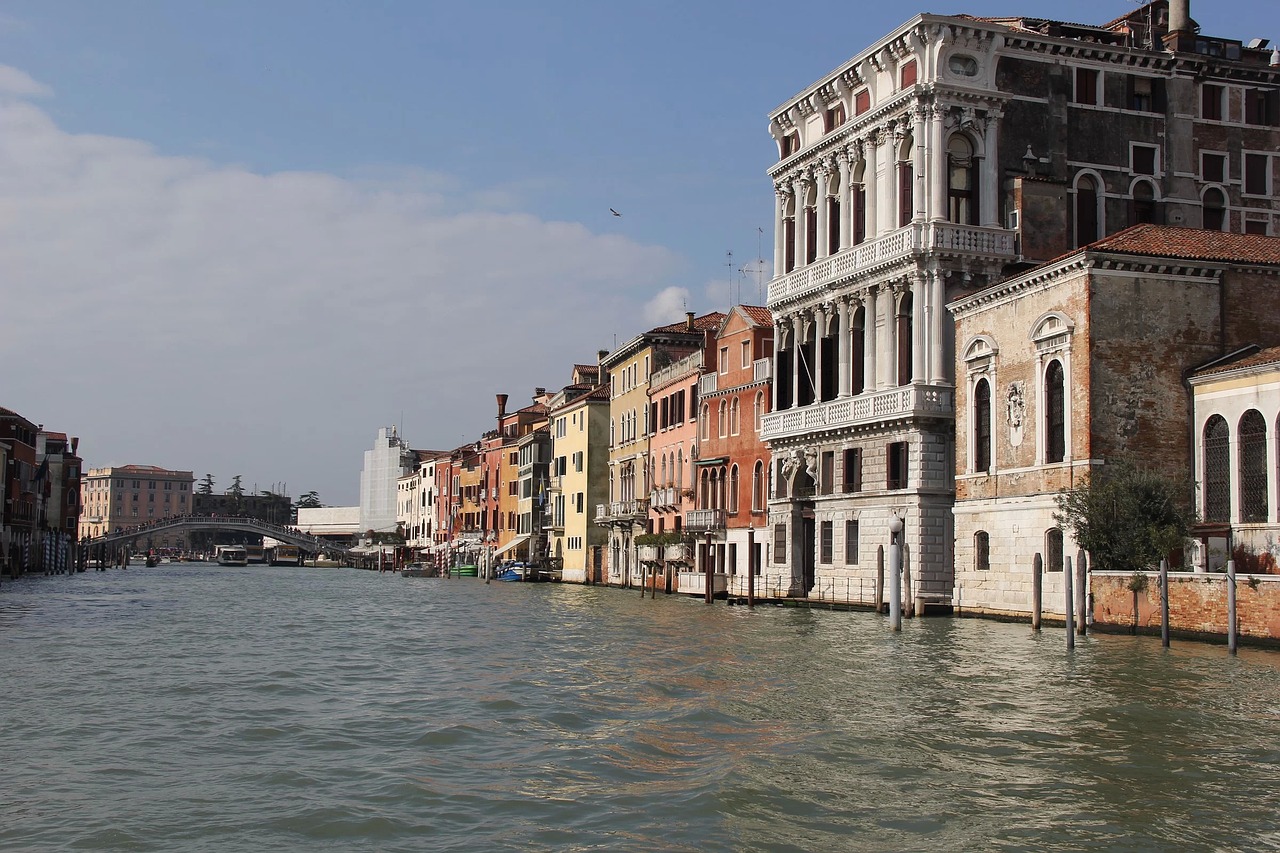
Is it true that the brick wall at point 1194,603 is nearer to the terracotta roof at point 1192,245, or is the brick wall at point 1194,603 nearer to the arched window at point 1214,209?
the terracotta roof at point 1192,245

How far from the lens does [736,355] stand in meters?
42.2

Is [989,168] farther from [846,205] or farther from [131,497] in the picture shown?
[131,497]

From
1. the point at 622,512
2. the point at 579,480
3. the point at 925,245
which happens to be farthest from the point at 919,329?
the point at 579,480

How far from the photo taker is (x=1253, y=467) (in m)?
23.4

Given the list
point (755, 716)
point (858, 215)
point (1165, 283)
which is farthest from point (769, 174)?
point (755, 716)

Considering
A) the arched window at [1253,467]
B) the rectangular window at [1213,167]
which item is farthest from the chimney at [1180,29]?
the arched window at [1253,467]

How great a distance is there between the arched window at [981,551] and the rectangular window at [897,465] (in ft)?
11.1

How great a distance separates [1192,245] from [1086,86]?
836cm

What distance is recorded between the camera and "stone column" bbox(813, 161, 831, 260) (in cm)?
3612

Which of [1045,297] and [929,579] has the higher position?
[1045,297]

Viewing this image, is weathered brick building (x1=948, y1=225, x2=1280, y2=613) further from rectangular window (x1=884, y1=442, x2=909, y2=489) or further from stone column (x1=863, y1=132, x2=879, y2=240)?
stone column (x1=863, y1=132, x2=879, y2=240)

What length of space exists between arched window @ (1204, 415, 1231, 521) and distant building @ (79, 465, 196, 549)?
14020 cm

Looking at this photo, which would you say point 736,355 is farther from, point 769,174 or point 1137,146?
point 1137,146

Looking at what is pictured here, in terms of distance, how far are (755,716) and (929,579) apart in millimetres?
18280
